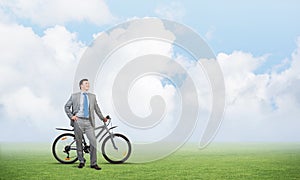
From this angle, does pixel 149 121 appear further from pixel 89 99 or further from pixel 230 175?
pixel 230 175

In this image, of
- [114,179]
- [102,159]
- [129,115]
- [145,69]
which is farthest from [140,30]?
[114,179]

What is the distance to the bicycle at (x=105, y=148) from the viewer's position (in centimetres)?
834

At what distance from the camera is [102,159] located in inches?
360

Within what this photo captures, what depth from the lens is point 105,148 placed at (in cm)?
841

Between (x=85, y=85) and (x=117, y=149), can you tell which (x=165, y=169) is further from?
(x=85, y=85)

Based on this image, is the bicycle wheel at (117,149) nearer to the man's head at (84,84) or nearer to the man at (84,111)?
the man at (84,111)

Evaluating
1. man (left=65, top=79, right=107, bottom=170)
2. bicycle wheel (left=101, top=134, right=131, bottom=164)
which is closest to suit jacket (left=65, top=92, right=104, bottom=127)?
man (left=65, top=79, right=107, bottom=170)

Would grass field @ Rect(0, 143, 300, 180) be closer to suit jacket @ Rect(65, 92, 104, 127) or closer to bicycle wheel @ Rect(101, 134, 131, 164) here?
bicycle wheel @ Rect(101, 134, 131, 164)

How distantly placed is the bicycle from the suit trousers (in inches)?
6.1

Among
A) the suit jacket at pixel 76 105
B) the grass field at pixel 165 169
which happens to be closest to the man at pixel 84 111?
the suit jacket at pixel 76 105

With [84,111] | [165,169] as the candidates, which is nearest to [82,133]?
[84,111]

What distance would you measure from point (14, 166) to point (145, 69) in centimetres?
345

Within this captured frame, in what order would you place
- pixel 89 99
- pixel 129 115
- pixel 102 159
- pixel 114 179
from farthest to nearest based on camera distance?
1. pixel 102 159
2. pixel 129 115
3. pixel 89 99
4. pixel 114 179

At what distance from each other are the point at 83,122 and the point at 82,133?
290 millimetres
